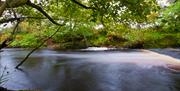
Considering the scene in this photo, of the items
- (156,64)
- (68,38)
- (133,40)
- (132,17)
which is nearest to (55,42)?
(68,38)

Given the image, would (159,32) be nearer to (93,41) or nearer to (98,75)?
(93,41)

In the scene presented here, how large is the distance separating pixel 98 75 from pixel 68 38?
2366 centimetres

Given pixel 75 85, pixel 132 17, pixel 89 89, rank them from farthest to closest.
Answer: pixel 75 85 < pixel 89 89 < pixel 132 17

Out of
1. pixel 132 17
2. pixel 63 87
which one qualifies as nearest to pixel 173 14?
pixel 63 87

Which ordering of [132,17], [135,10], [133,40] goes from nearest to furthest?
[135,10]
[132,17]
[133,40]

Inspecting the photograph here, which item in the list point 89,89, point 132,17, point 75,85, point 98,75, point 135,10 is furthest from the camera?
point 98,75

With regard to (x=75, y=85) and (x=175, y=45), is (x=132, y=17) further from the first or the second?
(x=175, y=45)

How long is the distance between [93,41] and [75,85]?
2775cm

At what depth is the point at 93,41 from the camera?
1684 inches

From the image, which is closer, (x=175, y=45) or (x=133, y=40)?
(x=175, y=45)

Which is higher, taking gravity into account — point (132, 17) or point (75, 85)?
point (132, 17)

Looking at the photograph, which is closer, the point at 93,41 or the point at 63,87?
the point at 63,87

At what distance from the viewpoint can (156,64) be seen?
22.6 metres

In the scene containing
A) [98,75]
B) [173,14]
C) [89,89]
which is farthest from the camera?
[98,75]
